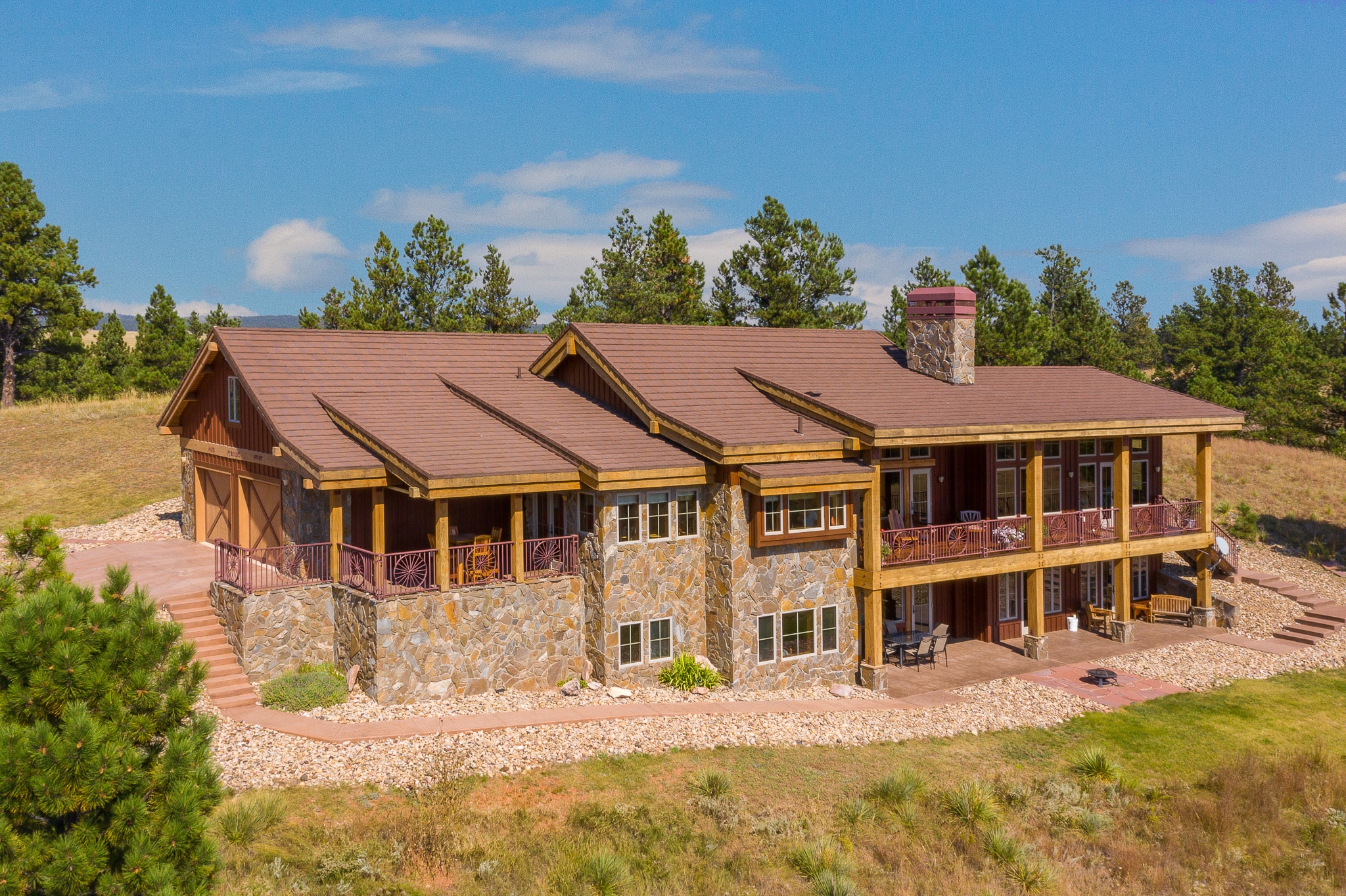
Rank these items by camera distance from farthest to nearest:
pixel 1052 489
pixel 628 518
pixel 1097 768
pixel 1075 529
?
pixel 1052 489, pixel 1075 529, pixel 628 518, pixel 1097 768

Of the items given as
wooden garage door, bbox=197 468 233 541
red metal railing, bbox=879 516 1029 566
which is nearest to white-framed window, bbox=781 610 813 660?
red metal railing, bbox=879 516 1029 566

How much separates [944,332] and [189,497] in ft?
66.2

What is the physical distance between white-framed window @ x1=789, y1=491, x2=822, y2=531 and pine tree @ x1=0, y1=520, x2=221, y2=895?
12.6 m

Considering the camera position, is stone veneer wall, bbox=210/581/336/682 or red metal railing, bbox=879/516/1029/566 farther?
red metal railing, bbox=879/516/1029/566

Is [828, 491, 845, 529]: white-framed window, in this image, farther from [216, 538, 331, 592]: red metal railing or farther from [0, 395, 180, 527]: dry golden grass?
[0, 395, 180, 527]: dry golden grass

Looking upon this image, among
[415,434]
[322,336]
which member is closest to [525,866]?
[415,434]

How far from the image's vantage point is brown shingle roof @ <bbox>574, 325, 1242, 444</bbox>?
21281 millimetres

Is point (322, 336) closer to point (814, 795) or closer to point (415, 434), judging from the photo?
point (415, 434)

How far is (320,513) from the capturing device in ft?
68.9

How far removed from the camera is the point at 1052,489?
85.8 ft

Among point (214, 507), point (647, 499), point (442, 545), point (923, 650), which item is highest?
point (647, 499)

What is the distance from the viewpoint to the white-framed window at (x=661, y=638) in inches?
775

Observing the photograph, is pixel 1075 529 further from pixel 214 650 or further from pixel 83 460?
pixel 83 460

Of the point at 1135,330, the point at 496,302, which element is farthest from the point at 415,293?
the point at 1135,330
